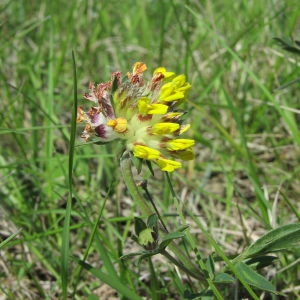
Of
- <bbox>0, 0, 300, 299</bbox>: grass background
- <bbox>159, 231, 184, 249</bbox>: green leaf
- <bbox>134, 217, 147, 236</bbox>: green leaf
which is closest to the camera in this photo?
<bbox>159, 231, 184, 249</bbox>: green leaf

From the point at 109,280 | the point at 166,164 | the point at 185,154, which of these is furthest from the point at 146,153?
the point at 109,280

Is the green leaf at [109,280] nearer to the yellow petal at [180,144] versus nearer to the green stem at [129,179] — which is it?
the green stem at [129,179]

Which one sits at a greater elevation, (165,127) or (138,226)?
(165,127)

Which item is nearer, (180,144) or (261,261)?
(180,144)

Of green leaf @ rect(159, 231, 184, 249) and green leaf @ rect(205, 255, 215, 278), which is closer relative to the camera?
green leaf @ rect(159, 231, 184, 249)

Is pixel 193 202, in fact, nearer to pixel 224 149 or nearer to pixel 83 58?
pixel 224 149

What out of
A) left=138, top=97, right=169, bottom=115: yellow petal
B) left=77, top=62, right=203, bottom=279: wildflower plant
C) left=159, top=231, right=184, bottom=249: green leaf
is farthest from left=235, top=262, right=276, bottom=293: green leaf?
left=138, top=97, right=169, bottom=115: yellow petal

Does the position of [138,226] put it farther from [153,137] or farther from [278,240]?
[278,240]

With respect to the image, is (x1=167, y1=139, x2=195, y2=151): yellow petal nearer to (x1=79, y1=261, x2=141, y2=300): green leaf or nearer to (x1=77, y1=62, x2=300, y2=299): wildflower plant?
(x1=77, y1=62, x2=300, y2=299): wildflower plant
